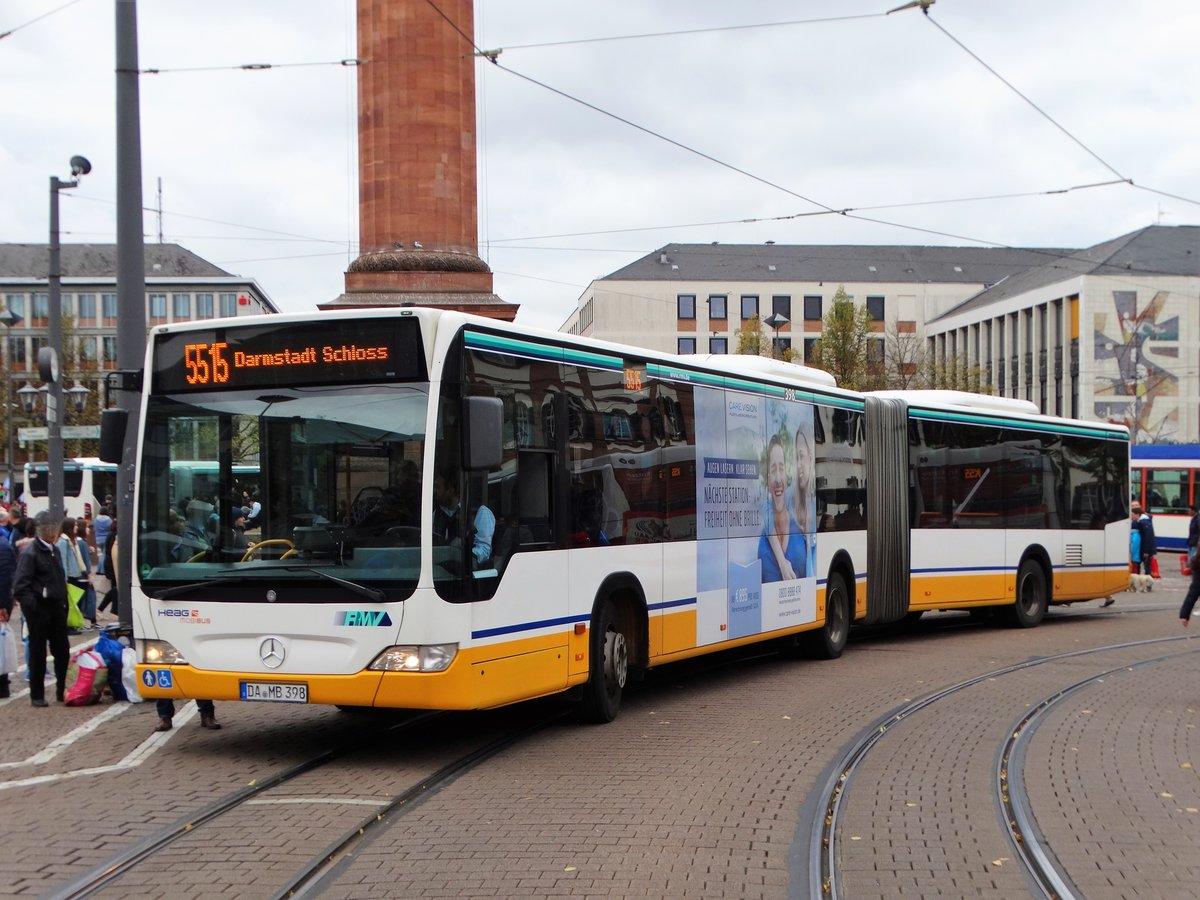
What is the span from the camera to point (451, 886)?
6.25 metres

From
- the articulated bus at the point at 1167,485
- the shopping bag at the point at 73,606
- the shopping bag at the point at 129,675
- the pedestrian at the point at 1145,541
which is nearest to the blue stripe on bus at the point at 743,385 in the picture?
the shopping bag at the point at 129,675

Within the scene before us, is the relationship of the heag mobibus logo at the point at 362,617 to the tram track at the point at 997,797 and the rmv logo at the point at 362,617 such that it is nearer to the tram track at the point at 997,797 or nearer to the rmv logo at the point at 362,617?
the rmv logo at the point at 362,617

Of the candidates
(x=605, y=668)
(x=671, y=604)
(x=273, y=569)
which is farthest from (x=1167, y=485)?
(x=273, y=569)

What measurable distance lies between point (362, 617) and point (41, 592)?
4.42m

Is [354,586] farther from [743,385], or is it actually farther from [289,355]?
[743,385]

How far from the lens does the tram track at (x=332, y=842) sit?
634 cm

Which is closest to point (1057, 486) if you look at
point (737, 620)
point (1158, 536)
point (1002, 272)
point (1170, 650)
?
point (1170, 650)

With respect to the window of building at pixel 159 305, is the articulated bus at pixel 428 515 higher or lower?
lower

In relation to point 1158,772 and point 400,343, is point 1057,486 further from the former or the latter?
point 400,343

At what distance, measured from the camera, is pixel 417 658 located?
8.98 metres

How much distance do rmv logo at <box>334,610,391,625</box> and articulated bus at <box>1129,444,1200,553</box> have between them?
35.3 meters

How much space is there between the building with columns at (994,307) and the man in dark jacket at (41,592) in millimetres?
49769

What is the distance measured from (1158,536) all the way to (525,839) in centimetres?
3808

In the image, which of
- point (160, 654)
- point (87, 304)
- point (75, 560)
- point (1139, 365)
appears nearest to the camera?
point (160, 654)
